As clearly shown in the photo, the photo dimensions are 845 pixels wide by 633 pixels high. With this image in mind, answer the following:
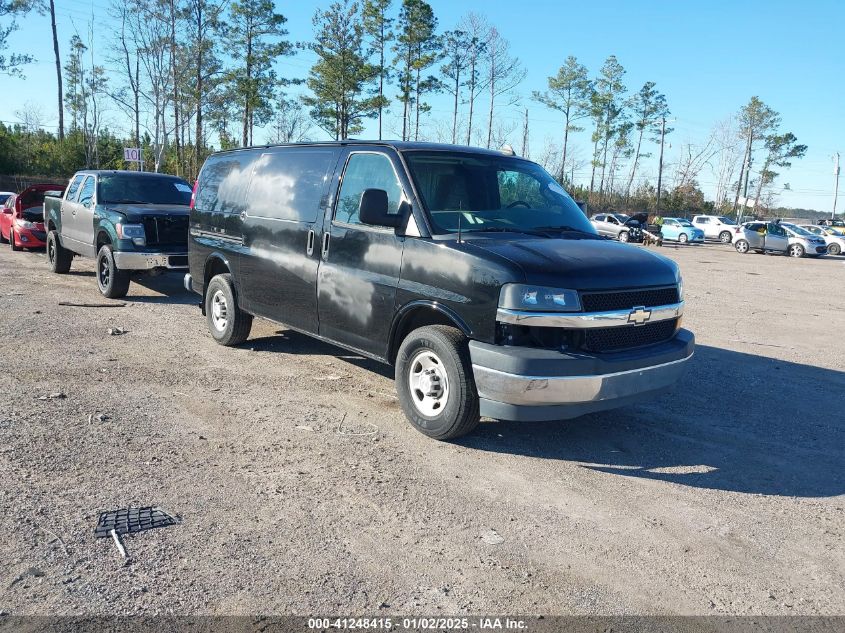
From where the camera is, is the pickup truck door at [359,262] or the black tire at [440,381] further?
the pickup truck door at [359,262]

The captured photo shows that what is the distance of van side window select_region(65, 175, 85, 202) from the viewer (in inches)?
459

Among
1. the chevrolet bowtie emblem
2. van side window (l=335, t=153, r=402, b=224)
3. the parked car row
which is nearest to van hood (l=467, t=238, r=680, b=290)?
the parked car row

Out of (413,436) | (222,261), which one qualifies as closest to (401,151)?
(413,436)

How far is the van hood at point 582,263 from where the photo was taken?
4.34 metres

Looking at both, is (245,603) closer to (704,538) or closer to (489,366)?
(489,366)

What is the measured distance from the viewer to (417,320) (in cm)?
515

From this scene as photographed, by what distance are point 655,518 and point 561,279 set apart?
156cm

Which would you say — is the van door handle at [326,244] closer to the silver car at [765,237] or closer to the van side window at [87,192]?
→ the van side window at [87,192]

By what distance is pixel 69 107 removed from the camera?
175ft

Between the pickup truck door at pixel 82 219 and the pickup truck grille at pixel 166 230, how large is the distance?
1.42 metres

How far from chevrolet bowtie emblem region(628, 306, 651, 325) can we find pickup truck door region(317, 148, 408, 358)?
1.74 meters

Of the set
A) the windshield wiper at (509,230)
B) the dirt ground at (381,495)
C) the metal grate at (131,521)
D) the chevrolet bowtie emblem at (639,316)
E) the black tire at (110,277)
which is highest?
the windshield wiper at (509,230)

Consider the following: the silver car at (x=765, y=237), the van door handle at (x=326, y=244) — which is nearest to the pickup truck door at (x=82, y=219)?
the van door handle at (x=326, y=244)

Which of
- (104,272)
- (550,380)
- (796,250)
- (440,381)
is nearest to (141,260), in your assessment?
(104,272)
